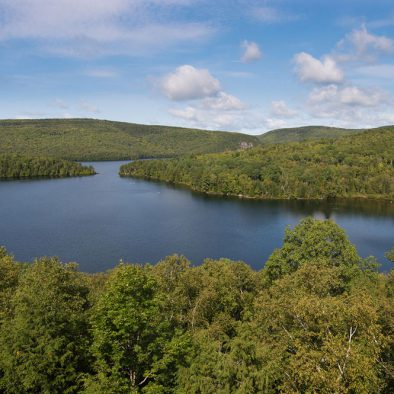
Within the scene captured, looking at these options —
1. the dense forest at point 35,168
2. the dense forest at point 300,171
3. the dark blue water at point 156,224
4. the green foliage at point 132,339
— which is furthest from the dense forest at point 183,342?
the dense forest at point 35,168

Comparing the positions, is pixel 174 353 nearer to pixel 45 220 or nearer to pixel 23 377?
pixel 23 377

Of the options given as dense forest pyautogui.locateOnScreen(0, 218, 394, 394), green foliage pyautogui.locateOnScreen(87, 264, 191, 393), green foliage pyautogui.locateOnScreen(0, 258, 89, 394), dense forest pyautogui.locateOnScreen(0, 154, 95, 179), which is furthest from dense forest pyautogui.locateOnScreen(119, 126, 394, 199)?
green foliage pyautogui.locateOnScreen(87, 264, 191, 393)

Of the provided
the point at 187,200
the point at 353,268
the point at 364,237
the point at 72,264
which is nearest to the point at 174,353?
the point at 72,264

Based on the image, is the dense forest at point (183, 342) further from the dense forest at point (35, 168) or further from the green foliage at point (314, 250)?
the dense forest at point (35, 168)

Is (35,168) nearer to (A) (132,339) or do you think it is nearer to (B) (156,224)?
(B) (156,224)

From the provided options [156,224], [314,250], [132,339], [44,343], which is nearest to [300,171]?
[156,224]

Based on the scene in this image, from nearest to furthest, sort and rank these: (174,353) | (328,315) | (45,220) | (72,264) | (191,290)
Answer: (328,315) → (174,353) → (72,264) → (191,290) → (45,220)
